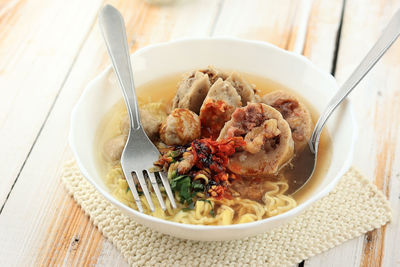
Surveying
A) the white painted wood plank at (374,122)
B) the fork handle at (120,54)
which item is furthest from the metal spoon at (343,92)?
the fork handle at (120,54)

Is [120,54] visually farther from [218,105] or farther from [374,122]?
[374,122]

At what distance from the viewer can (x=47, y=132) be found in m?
3.81

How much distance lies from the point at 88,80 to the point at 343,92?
7.49 ft

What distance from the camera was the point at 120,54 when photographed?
3322mm

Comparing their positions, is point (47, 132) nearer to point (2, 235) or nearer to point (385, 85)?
point (2, 235)

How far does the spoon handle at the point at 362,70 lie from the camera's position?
2.86m

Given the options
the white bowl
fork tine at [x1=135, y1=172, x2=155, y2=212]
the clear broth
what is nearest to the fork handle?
the white bowl

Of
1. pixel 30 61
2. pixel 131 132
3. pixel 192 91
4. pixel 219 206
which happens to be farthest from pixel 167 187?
pixel 30 61

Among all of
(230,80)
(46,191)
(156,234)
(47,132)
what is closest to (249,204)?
(156,234)

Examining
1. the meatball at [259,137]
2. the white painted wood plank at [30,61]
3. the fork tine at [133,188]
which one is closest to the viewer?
the fork tine at [133,188]

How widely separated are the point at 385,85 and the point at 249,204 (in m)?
1.99

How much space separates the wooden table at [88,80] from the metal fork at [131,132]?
456mm

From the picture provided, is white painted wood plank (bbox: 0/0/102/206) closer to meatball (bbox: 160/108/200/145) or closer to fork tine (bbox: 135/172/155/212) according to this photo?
fork tine (bbox: 135/172/155/212)

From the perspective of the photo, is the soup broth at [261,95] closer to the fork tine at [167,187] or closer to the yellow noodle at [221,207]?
the yellow noodle at [221,207]
